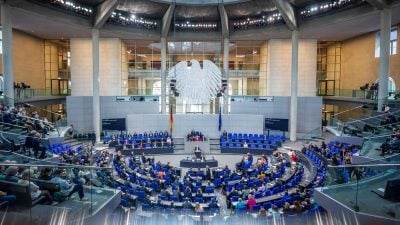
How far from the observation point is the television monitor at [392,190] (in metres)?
5.79

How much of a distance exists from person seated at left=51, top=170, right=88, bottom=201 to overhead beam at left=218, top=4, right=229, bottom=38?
69.8ft

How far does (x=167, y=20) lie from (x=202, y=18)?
4051mm

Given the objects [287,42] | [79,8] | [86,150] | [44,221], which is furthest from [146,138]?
[44,221]

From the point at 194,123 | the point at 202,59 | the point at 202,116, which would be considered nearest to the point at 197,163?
the point at 194,123

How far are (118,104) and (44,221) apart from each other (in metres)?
23.1

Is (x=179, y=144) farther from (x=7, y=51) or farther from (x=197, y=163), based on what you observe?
(x=7, y=51)

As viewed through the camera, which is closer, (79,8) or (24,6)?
(24,6)

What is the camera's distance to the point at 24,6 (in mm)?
19344

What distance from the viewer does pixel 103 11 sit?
75.8 ft

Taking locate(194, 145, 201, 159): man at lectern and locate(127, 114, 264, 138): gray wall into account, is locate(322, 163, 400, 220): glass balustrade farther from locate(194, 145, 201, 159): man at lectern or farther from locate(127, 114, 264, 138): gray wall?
locate(127, 114, 264, 138): gray wall

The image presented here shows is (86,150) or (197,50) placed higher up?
(197,50)

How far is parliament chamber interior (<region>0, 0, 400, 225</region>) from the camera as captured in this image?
6.90 metres

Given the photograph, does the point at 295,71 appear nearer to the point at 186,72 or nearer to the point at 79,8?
the point at 186,72

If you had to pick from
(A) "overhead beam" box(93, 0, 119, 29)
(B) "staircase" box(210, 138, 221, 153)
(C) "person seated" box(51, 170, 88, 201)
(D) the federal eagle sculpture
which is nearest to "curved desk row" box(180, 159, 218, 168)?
(B) "staircase" box(210, 138, 221, 153)
